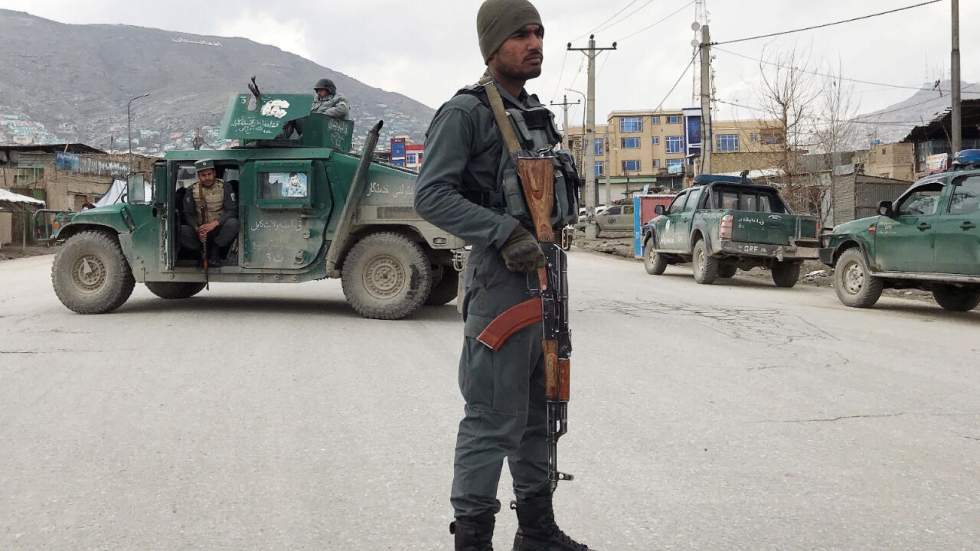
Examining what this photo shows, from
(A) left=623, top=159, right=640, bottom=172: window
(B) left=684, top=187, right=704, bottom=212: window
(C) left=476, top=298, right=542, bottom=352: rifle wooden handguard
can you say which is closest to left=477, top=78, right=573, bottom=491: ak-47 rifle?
(C) left=476, top=298, right=542, bottom=352: rifle wooden handguard

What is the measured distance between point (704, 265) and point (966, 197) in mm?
5554

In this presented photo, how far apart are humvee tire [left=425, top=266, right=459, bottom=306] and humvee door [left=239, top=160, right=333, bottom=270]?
1.65 m

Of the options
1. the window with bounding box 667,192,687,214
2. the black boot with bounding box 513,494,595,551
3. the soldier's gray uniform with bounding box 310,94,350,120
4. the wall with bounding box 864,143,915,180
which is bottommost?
the black boot with bounding box 513,494,595,551

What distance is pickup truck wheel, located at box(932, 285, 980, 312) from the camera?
11125 millimetres

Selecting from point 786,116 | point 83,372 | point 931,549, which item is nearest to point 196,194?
point 83,372

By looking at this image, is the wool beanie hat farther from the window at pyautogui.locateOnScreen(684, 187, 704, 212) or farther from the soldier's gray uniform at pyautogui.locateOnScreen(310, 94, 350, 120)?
the window at pyautogui.locateOnScreen(684, 187, 704, 212)

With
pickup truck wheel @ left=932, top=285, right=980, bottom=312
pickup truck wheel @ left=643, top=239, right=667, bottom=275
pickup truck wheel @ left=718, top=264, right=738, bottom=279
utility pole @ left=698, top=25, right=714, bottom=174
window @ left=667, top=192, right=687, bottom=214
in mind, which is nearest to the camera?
pickup truck wheel @ left=932, top=285, right=980, bottom=312

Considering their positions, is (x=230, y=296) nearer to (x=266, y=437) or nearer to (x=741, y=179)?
(x=266, y=437)

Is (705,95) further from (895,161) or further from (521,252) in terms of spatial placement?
(521,252)

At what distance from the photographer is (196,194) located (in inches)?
392

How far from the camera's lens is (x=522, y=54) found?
8.93 feet

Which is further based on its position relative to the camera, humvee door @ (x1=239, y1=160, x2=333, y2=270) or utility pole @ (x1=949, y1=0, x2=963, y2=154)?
utility pole @ (x1=949, y1=0, x2=963, y2=154)

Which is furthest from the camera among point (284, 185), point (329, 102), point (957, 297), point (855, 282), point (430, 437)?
point (855, 282)

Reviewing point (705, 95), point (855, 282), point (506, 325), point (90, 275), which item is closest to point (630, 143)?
point (705, 95)
